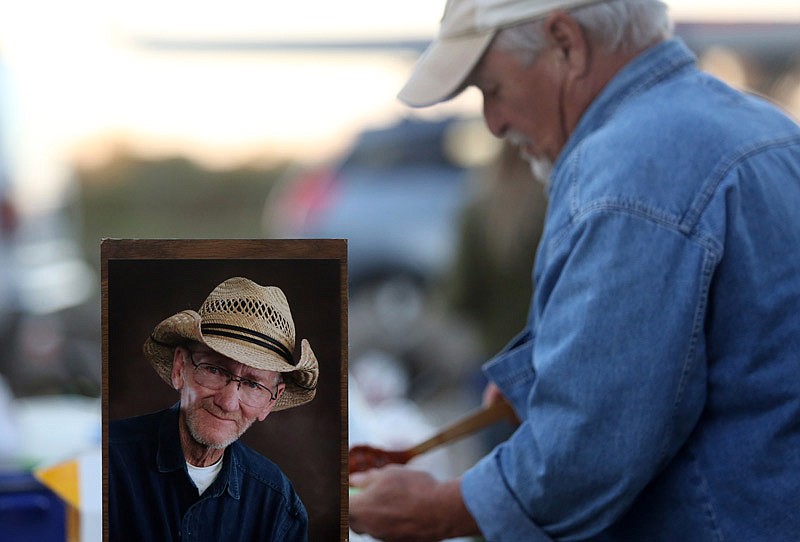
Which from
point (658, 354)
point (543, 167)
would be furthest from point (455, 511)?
point (543, 167)

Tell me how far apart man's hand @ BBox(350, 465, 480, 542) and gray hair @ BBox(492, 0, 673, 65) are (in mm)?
663

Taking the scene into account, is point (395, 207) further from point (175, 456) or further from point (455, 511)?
point (175, 456)

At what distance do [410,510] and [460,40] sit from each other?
720 mm

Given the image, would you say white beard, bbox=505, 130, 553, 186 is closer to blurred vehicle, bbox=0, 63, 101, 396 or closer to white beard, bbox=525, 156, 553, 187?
white beard, bbox=525, 156, 553, 187

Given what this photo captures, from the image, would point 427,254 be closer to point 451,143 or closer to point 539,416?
point 451,143

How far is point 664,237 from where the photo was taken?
1.25 metres

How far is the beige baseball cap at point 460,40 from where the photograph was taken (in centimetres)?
149

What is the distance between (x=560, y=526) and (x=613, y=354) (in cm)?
26

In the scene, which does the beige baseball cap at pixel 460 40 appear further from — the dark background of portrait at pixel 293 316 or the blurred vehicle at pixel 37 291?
the blurred vehicle at pixel 37 291

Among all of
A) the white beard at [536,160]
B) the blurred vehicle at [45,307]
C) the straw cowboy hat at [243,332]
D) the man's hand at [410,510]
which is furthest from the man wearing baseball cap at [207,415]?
the blurred vehicle at [45,307]

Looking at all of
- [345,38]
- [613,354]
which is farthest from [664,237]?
[345,38]

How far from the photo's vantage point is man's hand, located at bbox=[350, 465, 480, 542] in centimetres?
141

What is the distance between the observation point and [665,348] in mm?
1239

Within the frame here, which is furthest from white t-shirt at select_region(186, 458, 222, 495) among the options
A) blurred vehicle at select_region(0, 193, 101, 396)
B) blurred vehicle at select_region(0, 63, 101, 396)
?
blurred vehicle at select_region(0, 63, 101, 396)
